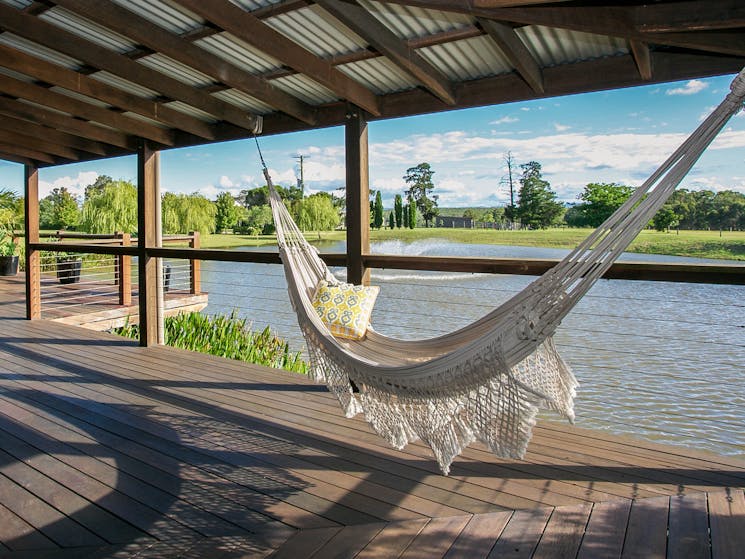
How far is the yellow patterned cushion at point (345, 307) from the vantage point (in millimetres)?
2549

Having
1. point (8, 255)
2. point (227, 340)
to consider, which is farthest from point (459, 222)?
point (8, 255)

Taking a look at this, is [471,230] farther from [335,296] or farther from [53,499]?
[53,499]

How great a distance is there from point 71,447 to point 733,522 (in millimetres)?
2387

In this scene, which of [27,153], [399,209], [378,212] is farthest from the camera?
[378,212]

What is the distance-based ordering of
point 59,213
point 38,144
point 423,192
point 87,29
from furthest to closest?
point 59,213, point 423,192, point 38,144, point 87,29

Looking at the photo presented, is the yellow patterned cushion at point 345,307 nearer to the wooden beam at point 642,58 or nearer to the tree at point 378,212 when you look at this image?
the wooden beam at point 642,58

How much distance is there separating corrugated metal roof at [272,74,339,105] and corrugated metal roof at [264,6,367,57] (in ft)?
1.06

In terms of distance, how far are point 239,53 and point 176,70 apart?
54cm

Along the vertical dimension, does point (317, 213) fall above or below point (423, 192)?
below

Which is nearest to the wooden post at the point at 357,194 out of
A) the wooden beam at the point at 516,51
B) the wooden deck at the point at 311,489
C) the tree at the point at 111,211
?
the wooden deck at the point at 311,489

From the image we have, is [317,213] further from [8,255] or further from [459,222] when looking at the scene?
[8,255]

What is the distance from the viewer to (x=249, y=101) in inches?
134

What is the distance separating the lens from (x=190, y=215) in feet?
52.4

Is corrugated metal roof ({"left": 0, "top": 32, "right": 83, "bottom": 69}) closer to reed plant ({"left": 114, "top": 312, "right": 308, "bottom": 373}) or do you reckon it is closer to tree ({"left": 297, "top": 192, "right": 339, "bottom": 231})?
reed plant ({"left": 114, "top": 312, "right": 308, "bottom": 373})
